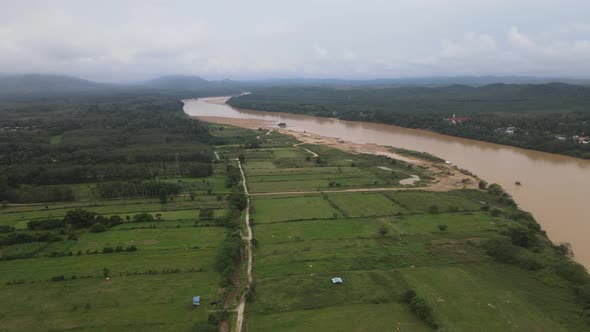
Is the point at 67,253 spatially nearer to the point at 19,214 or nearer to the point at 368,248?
the point at 19,214

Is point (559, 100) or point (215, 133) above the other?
point (559, 100)

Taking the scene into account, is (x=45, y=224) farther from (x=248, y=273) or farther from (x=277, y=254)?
(x=277, y=254)

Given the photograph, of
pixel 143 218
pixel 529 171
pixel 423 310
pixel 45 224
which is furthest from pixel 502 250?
pixel 45 224

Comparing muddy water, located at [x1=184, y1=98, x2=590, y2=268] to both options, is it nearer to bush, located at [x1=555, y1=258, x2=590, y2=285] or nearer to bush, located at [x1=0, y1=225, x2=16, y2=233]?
bush, located at [x1=555, y1=258, x2=590, y2=285]

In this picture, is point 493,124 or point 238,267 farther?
point 493,124

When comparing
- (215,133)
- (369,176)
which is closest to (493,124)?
(369,176)

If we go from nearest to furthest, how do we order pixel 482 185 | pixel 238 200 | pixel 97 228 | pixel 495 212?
pixel 97 228 → pixel 495 212 → pixel 238 200 → pixel 482 185
